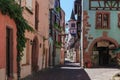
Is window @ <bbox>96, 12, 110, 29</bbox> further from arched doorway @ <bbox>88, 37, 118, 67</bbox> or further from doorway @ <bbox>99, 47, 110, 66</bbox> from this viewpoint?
doorway @ <bbox>99, 47, 110, 66</bbox>

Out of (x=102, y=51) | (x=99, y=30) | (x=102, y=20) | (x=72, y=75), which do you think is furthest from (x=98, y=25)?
(x=72, y=75)

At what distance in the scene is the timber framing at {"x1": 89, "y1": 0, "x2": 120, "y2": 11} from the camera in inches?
1614

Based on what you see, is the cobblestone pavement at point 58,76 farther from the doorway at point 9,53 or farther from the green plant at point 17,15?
the doorway at point 9,53

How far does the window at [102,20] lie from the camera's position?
134 feet

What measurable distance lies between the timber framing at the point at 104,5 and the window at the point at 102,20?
2.24 feet

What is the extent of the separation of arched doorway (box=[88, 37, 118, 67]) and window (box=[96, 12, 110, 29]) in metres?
1.34

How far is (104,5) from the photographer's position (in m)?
41.1

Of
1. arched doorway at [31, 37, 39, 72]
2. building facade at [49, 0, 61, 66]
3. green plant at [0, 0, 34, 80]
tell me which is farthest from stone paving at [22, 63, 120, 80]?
building facade at [49, 0, 61, 66]

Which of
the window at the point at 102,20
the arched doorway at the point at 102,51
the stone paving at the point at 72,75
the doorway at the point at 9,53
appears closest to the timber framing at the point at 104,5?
the window at the point at 102,20

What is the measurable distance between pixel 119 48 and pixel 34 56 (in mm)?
15150

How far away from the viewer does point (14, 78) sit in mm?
17688

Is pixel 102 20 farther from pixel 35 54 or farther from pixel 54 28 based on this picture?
pixel 35 54

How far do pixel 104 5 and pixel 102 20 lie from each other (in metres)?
1.70

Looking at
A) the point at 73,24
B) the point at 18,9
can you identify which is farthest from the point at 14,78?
the point at 73,24
